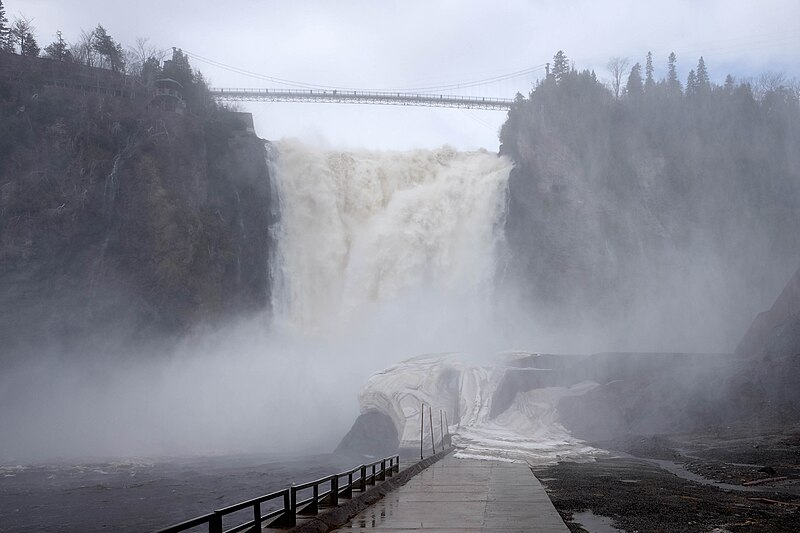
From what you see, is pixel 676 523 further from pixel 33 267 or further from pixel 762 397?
pixel 33 267

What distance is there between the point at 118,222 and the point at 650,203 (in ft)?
170

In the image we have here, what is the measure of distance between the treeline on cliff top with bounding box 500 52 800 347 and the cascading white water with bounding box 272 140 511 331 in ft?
13.8

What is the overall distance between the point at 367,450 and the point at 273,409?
50.5 feet

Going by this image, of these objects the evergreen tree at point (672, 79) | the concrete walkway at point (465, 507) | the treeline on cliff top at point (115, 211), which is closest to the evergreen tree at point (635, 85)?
the evergreen tree at point (672, 79)

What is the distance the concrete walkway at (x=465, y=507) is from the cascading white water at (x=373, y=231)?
42931 mm

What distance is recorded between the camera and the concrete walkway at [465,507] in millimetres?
14648

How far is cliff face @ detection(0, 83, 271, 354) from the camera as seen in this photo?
58531mm

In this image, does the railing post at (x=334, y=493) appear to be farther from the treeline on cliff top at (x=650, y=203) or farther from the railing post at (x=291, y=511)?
the treeline on cliff top at (x=650, y=203)

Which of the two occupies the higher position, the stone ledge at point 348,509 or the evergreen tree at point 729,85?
the evergreen tree at point 729,85

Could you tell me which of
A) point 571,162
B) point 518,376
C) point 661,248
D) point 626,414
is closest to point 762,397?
point 626,414

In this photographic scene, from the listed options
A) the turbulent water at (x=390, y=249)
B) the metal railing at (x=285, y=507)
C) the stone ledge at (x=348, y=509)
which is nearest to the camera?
the metal railing at (x=285, y=507)

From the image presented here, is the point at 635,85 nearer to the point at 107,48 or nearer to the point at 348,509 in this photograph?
the point at 107,48

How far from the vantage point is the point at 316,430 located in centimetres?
5812

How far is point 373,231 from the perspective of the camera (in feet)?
232
